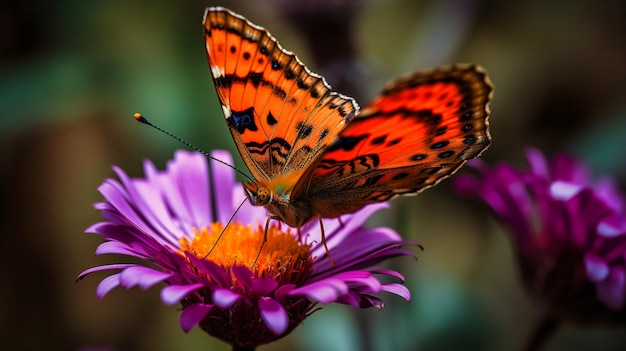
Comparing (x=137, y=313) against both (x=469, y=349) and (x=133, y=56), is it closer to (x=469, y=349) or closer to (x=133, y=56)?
(x=133, y=56)

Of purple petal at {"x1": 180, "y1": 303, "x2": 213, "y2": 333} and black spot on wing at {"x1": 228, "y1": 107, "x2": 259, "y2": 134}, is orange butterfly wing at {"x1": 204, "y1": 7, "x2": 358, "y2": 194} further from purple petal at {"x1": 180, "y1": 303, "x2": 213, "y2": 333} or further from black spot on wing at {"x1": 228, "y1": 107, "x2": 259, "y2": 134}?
purple petal at {"x1": 180, "y1": 303, "x2": 213, "y2": 333}

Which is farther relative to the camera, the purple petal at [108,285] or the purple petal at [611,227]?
the purple petal at [611,227]

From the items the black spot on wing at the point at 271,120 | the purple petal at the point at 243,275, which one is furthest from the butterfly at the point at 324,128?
the purple petal at the point at 243,275

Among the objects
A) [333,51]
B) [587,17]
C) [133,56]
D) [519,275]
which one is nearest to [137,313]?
[133,56]

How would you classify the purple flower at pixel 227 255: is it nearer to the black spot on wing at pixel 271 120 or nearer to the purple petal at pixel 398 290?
the purple petal at pixel 398 290

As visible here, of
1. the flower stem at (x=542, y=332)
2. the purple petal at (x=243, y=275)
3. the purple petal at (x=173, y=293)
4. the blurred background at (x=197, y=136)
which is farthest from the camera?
the blurred background at (x=197, y=136)

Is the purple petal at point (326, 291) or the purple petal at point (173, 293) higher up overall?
the purple petal at point (326, 291)

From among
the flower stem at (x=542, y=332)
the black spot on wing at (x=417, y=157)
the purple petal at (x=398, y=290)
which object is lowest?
the purple petal at (x=398, y=290)
